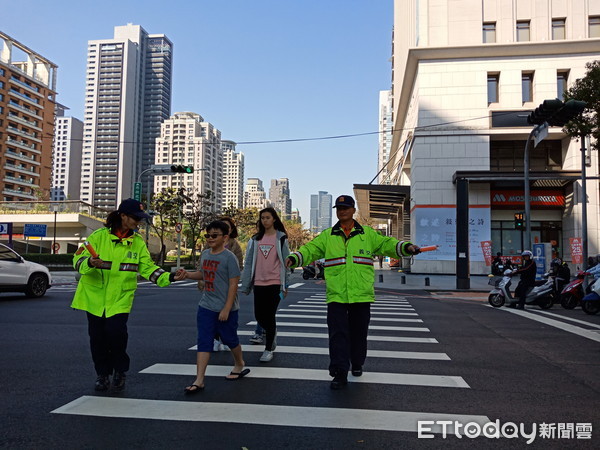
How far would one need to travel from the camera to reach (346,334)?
474 cm

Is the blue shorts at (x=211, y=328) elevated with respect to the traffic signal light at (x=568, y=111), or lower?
lower

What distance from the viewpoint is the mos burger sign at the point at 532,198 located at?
30688mm

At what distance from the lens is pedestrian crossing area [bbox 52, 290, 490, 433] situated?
12.1ft

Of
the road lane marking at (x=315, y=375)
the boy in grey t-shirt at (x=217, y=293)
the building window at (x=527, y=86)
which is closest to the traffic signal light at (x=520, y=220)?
the building window at (x=527, y=86)

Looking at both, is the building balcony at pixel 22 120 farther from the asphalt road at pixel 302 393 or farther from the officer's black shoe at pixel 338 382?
the officer's black shoe at pixel 338 382

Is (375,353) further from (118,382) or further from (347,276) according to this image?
(118,382)

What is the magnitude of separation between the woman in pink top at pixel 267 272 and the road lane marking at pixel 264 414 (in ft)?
5.98

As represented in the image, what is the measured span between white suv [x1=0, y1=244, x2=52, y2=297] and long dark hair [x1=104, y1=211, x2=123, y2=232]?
9779 millimetres

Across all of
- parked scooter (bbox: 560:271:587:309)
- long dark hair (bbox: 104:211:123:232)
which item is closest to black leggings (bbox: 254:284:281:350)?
long dark hair (bbox: 104:211:123:232)

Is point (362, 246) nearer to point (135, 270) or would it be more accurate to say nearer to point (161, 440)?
point (135, 270)

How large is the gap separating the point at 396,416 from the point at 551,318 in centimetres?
834

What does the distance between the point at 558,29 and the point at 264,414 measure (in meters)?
34.1

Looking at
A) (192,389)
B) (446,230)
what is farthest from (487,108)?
(192,389)

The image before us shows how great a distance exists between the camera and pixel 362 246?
4.89 meters
